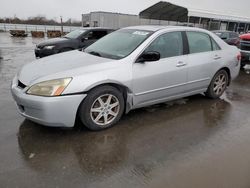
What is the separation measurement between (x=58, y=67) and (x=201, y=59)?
9.07 ft

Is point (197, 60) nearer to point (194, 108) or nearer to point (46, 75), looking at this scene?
point (194, 108)

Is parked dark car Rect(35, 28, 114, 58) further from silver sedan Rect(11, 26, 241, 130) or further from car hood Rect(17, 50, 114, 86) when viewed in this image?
car hood Rect(17, 50, 114, 86)

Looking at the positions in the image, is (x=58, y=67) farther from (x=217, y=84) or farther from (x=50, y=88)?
(x=217, y=84)

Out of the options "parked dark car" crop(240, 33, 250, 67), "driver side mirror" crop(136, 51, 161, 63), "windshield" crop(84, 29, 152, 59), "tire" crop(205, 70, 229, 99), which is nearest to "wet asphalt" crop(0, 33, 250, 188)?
"tire" crop(205, 70, 229, 99)

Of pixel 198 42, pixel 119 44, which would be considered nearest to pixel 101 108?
pixel 119 44

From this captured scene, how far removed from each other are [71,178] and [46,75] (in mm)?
1519

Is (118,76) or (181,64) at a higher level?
(181,64)

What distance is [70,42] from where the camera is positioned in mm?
8945

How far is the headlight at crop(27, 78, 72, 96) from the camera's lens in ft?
10.2

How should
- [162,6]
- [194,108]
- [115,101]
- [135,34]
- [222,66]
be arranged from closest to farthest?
[115,101]
[135,34]
[194,108]
[222,66]
[162,6]

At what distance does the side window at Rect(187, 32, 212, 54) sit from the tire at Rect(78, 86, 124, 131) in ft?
6.22

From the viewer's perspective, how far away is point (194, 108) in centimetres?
470

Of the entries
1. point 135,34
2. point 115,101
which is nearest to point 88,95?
point 115,101

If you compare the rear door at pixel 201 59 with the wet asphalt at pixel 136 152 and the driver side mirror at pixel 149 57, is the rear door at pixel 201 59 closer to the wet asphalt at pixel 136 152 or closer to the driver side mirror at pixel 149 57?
the wet asphalt at pixel 136 152
